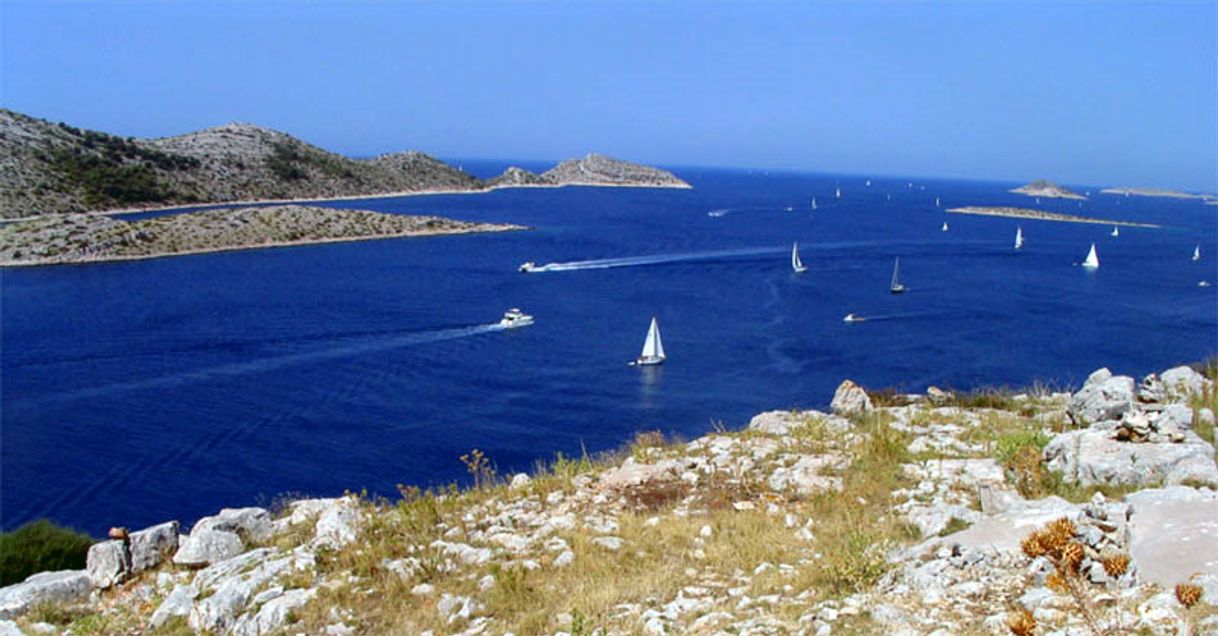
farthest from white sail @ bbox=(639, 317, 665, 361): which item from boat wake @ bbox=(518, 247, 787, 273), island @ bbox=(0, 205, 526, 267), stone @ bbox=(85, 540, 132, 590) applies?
island @ bbox=(0, 205, 526, 267)

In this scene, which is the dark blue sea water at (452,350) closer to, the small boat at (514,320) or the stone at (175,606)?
the small boat at (514,320)

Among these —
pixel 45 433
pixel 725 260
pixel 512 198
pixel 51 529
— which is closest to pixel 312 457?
pixel 45 433

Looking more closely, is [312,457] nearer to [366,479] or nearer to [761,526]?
[366,479]

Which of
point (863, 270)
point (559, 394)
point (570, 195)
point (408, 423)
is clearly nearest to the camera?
point (408, 423)

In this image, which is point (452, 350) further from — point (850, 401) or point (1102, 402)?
point (1102, 402)

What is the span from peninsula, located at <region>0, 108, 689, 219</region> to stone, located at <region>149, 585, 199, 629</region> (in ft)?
341

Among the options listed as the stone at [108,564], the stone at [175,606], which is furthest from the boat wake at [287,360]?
the stone at [175,606]

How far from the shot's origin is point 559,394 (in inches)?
1601

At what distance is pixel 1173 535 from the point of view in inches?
252

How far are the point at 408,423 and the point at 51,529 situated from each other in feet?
71.5

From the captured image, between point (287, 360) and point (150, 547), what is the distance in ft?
123

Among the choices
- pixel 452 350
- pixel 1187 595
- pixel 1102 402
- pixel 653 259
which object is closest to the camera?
pixel 1187 595

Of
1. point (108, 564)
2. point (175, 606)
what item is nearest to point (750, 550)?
point (175, 606)

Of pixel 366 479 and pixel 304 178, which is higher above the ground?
pixel 304 178
